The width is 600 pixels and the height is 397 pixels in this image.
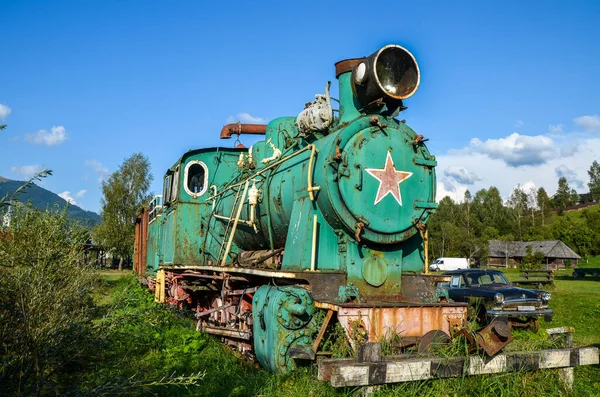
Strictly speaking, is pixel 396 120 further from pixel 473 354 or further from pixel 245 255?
pixel 245 255

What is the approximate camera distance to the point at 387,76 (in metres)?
6.16

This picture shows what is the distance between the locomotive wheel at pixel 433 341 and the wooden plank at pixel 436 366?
1.35ft

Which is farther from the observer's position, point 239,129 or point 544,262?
point 544,262

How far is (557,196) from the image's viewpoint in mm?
95688

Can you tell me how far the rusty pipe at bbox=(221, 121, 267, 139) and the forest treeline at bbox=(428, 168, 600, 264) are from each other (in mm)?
28293

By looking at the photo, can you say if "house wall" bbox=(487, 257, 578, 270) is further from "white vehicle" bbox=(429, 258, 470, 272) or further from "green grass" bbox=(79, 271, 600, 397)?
"green grass" bbox=(79, 271, 600, 397)

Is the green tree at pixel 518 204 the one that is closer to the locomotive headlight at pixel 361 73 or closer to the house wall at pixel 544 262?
the house wall at pixel 544 262

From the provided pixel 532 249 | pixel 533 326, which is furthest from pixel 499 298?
pixel 532 249

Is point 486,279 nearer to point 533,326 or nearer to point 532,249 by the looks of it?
point 533,326

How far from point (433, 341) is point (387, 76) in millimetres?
→ 3115

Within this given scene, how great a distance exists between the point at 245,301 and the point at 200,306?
3449 mm

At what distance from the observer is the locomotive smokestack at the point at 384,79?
19.8 feet

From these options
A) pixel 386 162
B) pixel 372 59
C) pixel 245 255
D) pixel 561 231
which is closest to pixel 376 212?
pixel 386 162

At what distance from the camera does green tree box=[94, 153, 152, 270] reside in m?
38.3
